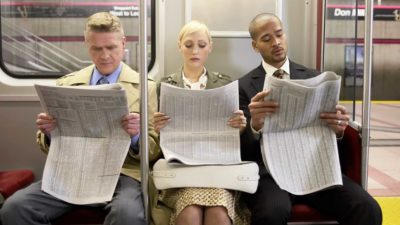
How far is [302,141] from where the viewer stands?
7.77ft

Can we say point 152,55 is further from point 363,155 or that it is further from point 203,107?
point 363,155

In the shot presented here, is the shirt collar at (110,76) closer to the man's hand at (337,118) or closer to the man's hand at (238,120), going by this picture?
the man's hand at (238,120)

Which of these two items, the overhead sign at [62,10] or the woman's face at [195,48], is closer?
the woman's face at [195,48]

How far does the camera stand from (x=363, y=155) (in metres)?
2.44

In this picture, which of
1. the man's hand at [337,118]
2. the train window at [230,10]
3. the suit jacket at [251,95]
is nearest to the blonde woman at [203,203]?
the suit jacket at [251,95]

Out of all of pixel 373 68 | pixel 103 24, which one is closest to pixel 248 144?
pixel 103 24

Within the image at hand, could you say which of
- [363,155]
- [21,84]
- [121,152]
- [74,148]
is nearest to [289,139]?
[363,155]

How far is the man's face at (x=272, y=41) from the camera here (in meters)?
2.80

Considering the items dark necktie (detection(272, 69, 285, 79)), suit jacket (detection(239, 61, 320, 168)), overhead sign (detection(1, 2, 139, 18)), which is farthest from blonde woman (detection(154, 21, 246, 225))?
overhead sign (detection(1, 2, 139, 18))

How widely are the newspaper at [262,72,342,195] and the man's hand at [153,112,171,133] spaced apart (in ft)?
1.69

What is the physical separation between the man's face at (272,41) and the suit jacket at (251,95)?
0.09 m

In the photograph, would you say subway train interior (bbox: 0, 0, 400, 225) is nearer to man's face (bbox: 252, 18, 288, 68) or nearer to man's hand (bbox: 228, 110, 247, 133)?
man's face (bbox: 252, 18, 288, 68)

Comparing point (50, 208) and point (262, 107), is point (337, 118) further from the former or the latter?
point (50, 208)

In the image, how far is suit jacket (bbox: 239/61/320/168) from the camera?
101 inches
